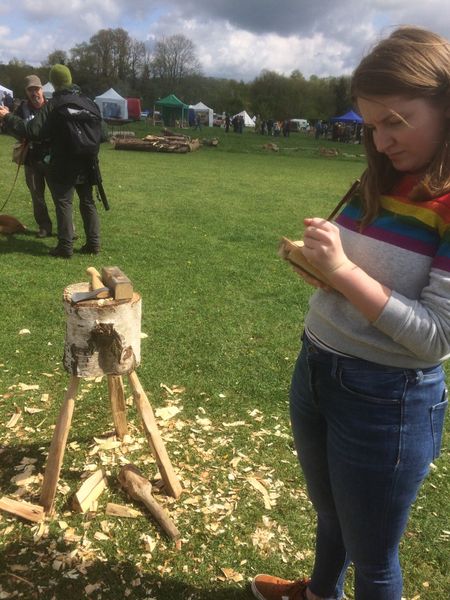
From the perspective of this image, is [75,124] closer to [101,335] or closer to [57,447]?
[101,335]

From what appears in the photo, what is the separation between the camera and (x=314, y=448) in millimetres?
1666

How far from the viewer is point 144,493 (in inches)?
103

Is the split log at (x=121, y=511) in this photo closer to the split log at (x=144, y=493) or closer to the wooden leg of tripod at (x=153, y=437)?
the split log at (x=144, y=493)

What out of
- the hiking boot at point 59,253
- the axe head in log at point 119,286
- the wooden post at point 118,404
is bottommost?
the wooden post at point 118,404

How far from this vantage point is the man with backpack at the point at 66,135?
557 centimetres

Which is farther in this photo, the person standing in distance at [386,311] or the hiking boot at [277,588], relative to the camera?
the hiking boot at [277,588]

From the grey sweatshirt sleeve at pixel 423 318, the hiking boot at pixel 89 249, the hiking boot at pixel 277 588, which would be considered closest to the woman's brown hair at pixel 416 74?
the grey sweatshirt sleeve at pixel 423 318

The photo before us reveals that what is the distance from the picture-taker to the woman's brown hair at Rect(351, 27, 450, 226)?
1.19 meters

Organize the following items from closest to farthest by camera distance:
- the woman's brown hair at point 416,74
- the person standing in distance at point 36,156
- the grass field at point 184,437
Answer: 1. the woman's brown hair at point 416,74
2. the grass field at point 184,437
3. the person standing in distance at point 36,156

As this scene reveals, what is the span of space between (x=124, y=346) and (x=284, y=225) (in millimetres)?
6861

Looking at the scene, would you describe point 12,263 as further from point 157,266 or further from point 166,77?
point 166,77

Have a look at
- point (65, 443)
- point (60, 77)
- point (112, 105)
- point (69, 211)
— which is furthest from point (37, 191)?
point (112, 105)

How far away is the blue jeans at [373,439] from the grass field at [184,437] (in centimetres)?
102

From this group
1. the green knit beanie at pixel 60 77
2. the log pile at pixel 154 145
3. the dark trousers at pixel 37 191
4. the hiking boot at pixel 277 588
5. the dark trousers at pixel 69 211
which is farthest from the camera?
the log pile at pixel 154 145
